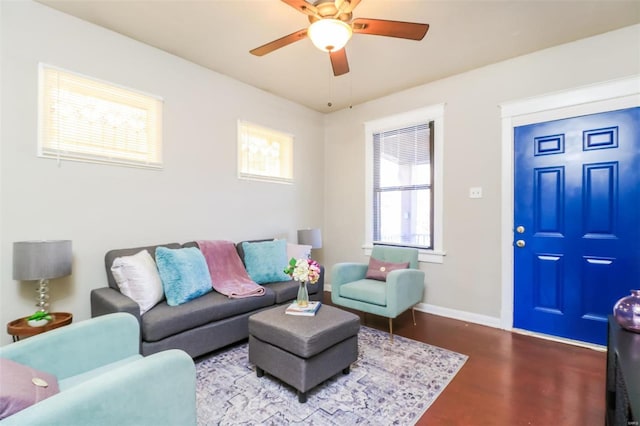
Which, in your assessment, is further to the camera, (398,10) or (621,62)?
(621,62)

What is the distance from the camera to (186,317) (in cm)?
229

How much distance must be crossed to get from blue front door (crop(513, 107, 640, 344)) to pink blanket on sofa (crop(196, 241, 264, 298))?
272 cm

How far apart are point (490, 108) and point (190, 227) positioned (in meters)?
3.47

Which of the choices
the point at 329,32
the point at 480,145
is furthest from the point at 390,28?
the point at 480,145

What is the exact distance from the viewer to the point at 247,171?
3.81m

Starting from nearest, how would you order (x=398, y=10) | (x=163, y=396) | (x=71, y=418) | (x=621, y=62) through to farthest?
(x=71, y=418), (x=163, y=396), (x=398, y=10), (x=621, y=62)

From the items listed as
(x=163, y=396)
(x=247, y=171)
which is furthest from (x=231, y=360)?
(x=247, y=171)

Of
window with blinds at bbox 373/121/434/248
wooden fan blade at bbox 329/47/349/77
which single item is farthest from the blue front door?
wooden fan blade at bbox 329/47/349/77

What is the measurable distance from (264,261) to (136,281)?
4.05 feet

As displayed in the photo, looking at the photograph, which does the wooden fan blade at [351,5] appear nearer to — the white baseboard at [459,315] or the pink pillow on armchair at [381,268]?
the pink pillow on armchair at [381,268]

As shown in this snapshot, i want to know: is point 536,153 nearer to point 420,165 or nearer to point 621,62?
point 621,62

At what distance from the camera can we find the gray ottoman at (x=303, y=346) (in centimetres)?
190

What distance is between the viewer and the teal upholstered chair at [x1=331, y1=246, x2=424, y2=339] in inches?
112

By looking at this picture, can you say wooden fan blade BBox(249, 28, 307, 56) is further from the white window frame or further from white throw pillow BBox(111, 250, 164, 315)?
the white window frame
